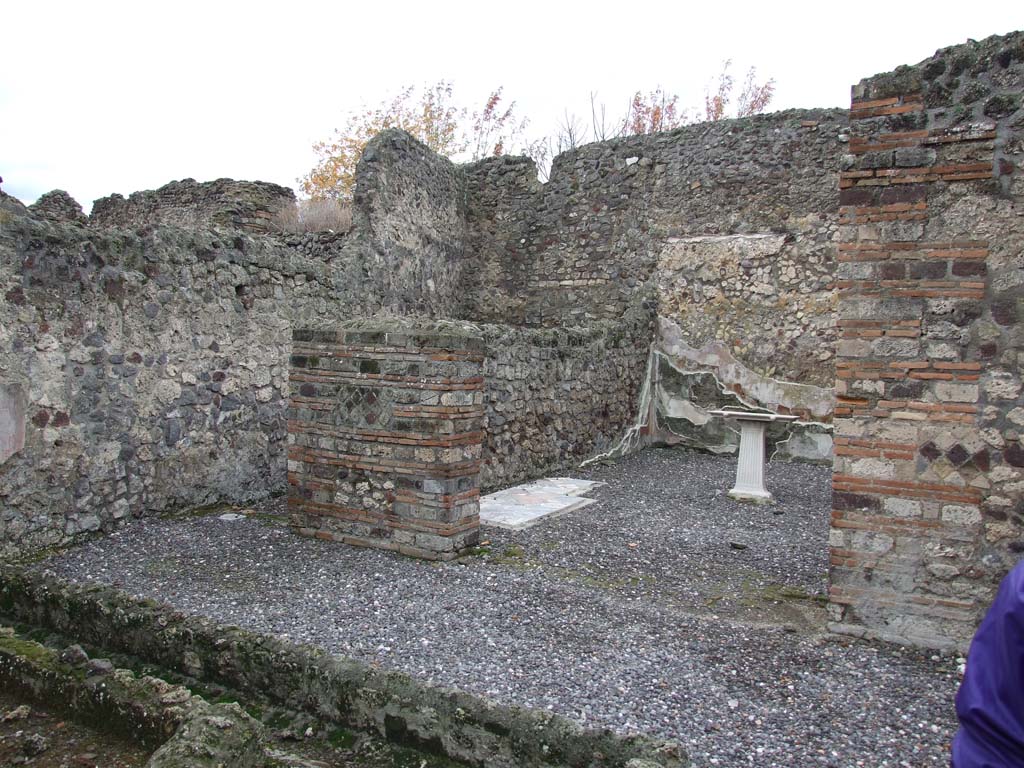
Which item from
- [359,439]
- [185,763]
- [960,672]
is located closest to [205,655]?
[185,763]

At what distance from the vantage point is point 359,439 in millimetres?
5238

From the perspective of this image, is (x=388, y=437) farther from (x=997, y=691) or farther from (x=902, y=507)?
(x=997, y=691)

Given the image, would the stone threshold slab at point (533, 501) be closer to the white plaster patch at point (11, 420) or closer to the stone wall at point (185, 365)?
the stone wall at point (185, 365)

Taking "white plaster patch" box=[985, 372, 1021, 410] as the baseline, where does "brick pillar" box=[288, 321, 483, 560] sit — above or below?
below

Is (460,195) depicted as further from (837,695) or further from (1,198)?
(837,695)

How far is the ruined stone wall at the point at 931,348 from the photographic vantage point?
3676 mm

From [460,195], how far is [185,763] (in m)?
10.9

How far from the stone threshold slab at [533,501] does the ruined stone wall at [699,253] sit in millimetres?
3268

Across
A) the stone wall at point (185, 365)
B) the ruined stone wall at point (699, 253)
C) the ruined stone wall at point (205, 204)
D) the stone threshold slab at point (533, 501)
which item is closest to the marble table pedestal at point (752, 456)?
the stone threshold slab at point (533, 501)

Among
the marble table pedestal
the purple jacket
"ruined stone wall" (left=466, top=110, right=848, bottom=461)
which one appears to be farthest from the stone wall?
the purple jacket

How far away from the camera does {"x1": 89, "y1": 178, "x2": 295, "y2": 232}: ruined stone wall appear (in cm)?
1060

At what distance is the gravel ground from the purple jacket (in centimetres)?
147

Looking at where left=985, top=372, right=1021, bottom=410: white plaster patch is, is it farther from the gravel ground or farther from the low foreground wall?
the low foreground wall

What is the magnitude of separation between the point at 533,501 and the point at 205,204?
7.70 m
